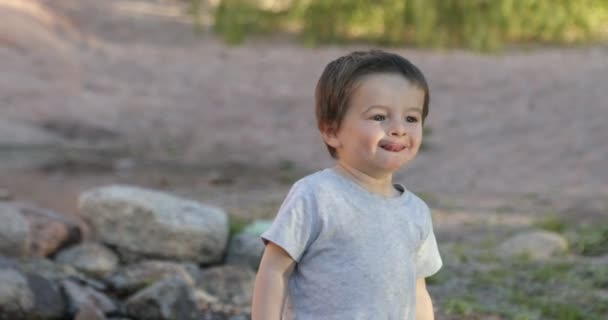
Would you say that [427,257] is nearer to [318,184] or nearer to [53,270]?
[318,184]

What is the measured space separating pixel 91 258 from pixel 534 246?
7.42 ft

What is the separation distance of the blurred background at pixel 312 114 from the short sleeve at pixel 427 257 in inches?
95.5

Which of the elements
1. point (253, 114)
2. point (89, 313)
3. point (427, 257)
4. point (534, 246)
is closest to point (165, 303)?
point (89, 313)

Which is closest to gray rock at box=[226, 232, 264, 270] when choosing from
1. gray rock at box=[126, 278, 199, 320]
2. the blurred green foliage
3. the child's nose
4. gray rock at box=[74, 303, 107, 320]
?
gray rock at box=[126, 278, 199, 320]

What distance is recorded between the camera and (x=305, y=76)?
1374 centimetres

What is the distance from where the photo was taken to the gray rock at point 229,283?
218 inches

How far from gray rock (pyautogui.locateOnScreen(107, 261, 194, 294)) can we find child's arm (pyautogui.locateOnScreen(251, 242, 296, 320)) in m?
2.70

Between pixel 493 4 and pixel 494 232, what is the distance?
8222 mm

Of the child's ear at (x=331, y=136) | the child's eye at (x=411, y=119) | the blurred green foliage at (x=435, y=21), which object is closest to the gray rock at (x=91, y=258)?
the child's ear at (x=331, y=136)

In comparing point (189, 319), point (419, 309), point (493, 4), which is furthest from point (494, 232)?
point (493, 4)

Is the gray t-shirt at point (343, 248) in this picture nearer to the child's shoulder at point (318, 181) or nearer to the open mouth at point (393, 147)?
the child's shoulder at point (318, 181)

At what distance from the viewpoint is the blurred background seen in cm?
692

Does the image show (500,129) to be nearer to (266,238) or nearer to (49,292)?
(49,292)

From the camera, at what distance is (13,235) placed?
5699mm
